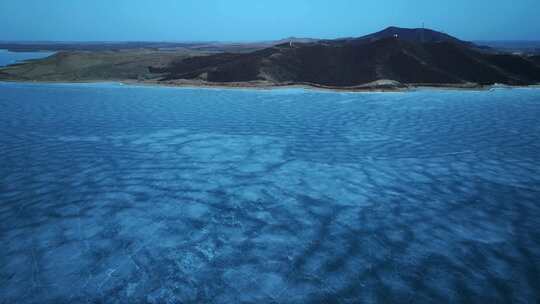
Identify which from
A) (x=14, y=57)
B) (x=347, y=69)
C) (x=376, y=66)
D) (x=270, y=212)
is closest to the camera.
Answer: (x=270, y=212)

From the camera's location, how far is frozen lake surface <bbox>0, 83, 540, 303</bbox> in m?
2.96

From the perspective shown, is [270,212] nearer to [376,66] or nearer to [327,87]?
[327,87]

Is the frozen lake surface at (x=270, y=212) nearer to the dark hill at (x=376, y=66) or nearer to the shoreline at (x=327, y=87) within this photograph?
the shoreline at (x=327, y=87)

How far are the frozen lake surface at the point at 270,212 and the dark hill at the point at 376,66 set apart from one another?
9.50 m

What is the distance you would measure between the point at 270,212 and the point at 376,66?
52.0 ft

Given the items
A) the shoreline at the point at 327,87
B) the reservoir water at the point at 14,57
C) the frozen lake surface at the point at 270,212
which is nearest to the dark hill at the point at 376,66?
the shoreline at the point at 327,87

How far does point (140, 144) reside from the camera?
22.8 ft

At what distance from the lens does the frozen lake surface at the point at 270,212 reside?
296 cm

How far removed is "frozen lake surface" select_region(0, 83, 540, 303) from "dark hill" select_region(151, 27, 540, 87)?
31.2ft

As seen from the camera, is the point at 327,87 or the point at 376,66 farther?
the point at 376,66

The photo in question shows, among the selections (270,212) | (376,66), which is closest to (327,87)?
(376,66)

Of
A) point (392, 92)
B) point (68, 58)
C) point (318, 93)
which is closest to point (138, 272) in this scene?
point (318, 93)

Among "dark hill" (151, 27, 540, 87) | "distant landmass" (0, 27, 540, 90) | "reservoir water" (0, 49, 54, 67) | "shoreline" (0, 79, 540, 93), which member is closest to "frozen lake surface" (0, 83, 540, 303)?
"shoreline" (0, 79, 540, 93)

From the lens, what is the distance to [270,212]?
420cm
